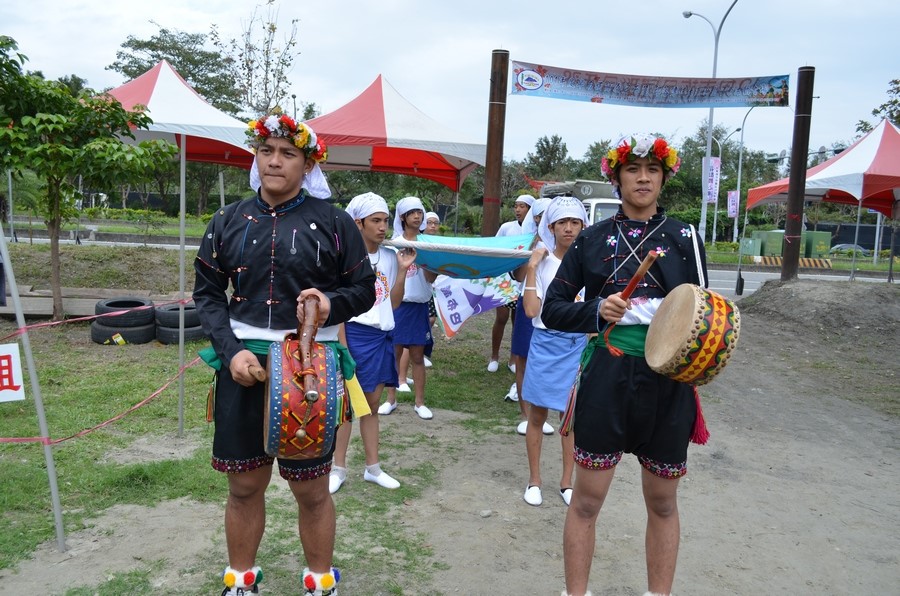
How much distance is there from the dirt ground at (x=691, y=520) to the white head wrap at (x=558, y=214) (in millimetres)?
1631

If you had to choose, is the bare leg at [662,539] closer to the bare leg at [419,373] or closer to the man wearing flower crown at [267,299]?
the man wearing flower crown at [267,299]

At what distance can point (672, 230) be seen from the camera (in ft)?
9.34

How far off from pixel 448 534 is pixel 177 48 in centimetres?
3664

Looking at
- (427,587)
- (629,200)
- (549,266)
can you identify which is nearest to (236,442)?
(427,587)

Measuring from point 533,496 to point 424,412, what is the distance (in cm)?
203

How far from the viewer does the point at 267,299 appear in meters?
2.68

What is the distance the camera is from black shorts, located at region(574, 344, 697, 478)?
8.93 feet

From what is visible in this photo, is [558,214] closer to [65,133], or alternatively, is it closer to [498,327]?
[498,327]

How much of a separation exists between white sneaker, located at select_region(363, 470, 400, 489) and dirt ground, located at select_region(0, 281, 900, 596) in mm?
223

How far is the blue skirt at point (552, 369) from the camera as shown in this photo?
4258mm

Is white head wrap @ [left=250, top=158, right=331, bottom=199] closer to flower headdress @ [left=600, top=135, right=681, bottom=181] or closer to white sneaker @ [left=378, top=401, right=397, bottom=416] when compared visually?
flower headdress @ [left=600, top=135, right=681, bottom=181]

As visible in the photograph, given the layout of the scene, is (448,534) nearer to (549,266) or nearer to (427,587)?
(427,587)

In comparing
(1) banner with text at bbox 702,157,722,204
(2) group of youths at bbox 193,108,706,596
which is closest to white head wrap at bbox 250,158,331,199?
(2) group of youths at bbox 193,108,706,596

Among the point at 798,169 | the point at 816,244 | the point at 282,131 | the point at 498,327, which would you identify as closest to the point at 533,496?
the point at 282,131
